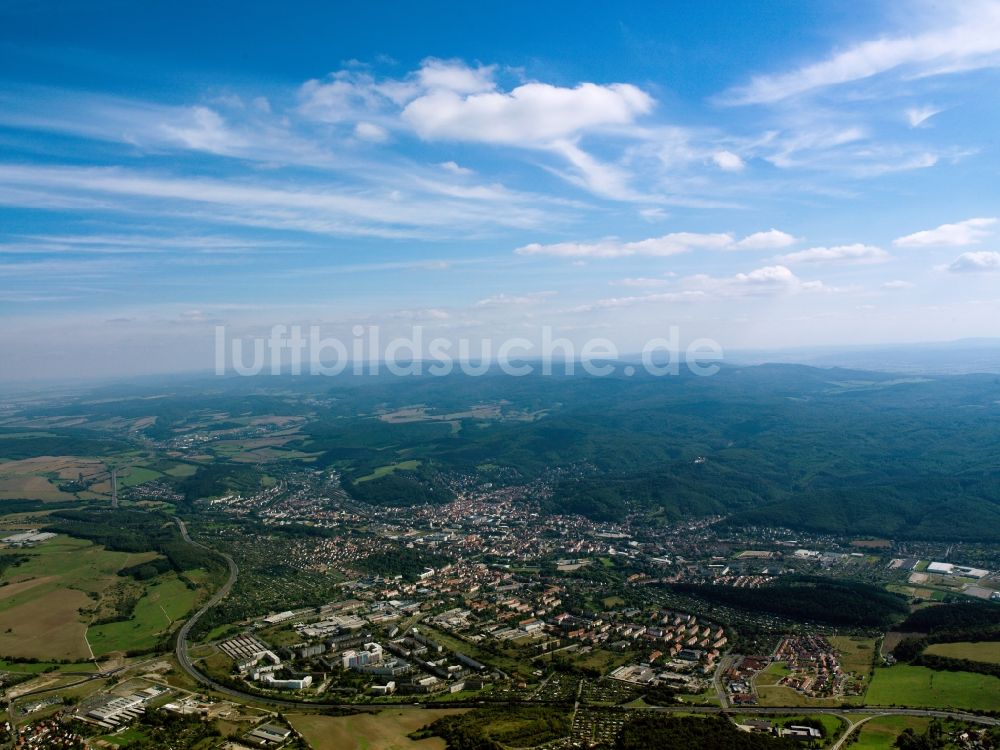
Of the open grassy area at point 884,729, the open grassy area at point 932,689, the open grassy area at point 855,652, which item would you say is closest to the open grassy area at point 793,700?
the open grassy area at point 932,689

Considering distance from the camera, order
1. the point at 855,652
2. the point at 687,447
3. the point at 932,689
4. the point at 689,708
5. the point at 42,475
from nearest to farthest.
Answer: the point at 689,708
the point at 932,689
the point at 855,652
the point at 42,475
the point at 687,447

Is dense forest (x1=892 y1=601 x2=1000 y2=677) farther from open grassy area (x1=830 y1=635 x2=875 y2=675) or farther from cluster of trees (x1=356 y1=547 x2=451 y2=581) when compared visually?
cluster of trees (x1=356 y1=547 x2=451 y2=581)

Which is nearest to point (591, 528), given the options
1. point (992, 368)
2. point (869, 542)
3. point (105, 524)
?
point (869, 542)

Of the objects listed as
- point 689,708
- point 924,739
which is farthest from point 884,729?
point 689,708

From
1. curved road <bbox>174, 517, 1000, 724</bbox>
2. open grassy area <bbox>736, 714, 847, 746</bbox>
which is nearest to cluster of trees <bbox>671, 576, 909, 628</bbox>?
curved road <bbox>174, 517, 1000, 724</bbox>

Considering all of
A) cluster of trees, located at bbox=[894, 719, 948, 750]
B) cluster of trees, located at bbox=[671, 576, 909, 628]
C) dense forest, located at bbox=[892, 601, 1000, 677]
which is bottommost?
cluster of trees, located at bbox=[671, 576, 909, 628]

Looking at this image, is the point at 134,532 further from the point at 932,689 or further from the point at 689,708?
the point at 932,689

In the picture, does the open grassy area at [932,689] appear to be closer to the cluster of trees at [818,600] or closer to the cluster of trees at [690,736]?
the cluster of trees at [690,736]
